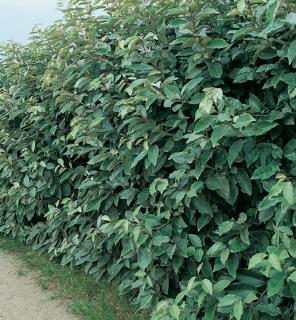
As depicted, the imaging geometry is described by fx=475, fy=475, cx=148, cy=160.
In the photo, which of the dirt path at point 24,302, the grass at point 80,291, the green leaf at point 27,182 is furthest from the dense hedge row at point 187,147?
the green leaf at point 27,182

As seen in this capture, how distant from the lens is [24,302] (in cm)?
395

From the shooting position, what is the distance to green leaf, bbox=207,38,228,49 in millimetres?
2473

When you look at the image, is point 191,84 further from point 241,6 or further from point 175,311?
point 175,311

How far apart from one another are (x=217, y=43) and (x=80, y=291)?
96.1 inches

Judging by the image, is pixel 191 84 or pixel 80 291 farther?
pixel 80 291

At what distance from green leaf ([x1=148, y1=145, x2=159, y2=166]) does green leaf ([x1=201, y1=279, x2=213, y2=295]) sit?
2.37ft

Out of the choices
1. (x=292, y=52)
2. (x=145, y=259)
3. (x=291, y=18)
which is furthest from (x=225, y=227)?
(x=291, y=18)

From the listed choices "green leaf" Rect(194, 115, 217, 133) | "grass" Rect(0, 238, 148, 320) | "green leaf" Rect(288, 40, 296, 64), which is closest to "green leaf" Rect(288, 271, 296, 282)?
"green leaf" Rect(194, 115, 217, 133)

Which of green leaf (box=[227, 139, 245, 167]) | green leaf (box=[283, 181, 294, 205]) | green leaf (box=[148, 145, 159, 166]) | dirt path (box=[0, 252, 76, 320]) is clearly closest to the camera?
green leaf (box=[283, 181, 294, 205])

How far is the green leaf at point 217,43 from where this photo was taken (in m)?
2.47

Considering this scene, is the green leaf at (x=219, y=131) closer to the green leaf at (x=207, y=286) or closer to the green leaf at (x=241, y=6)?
the green leaf at (x=241, y=6)

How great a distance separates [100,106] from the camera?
338 cm

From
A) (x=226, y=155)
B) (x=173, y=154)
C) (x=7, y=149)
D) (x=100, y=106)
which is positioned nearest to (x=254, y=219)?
(x=226, y=155)

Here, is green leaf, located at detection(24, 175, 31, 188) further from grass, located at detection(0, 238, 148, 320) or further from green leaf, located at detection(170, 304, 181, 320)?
green leaf, located at detection(170, 304, 181, 320)
